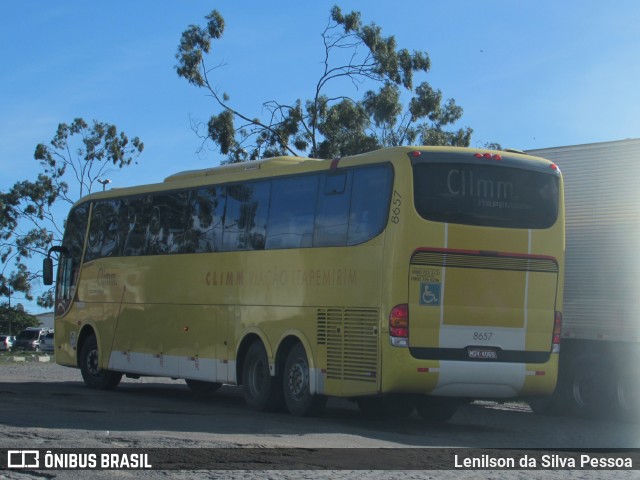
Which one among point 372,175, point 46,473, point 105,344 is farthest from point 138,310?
point 46,473

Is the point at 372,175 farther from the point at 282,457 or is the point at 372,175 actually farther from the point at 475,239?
the point at 282,457

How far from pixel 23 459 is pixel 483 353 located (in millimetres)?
6539

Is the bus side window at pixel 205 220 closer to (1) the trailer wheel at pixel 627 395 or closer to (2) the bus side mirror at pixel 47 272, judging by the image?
(2) the bus side mirror at pixel 47 272

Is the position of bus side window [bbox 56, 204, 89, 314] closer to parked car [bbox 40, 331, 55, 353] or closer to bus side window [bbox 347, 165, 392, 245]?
bus side window [bbox 347, 165, 392, 245]

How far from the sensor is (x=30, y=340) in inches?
2872

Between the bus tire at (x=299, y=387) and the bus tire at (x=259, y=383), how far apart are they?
0.68 ft

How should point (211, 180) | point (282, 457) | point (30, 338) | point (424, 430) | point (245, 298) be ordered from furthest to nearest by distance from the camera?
point (30, 338) → point (211, 180) → point (245, 298) → point (424, 430) → point (282, 457)

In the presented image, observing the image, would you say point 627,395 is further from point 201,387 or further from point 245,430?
point 201,387

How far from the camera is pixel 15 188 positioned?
5959 centimetres

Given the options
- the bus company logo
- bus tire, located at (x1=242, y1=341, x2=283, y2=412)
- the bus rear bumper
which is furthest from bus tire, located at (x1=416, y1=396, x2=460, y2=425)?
the bus company logo

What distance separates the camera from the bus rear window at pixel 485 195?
1345cm

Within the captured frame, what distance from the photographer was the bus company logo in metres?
8.95

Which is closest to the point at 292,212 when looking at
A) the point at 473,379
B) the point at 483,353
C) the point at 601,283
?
the point at 483,353

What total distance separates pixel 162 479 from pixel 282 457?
1.64 metres
